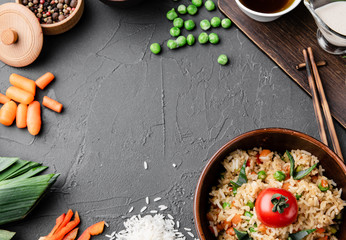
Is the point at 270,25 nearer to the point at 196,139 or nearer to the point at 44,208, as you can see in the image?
the point at 196,139

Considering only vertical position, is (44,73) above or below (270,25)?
above

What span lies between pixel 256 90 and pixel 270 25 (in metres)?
0.54

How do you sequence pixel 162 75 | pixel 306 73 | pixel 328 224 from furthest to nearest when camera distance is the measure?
pixel 162 75 < pixel 306 73 < pixel 328 224

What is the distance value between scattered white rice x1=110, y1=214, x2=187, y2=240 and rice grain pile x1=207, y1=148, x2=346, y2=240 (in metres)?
0.45

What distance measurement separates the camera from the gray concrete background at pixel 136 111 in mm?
3148

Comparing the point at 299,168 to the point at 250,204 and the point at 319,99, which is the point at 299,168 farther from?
the point at 319,99

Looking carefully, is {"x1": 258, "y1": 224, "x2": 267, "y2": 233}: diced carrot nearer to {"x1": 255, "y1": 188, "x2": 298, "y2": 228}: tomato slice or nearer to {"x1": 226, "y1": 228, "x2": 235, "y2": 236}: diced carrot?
{"x1": 255, "y1": 188, "x2": 298, "y2": 228}: tomato slice

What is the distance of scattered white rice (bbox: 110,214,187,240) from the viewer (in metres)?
2.99

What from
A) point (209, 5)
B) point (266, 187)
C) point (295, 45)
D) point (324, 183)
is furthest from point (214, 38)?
point (324, 183)

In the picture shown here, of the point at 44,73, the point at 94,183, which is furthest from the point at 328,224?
the point at 44,73

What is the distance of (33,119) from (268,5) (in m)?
2.18

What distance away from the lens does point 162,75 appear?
10.8 feet

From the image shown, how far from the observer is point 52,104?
3.30 m

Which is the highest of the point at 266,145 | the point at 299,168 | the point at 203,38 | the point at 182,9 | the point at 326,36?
the point at 182,9
